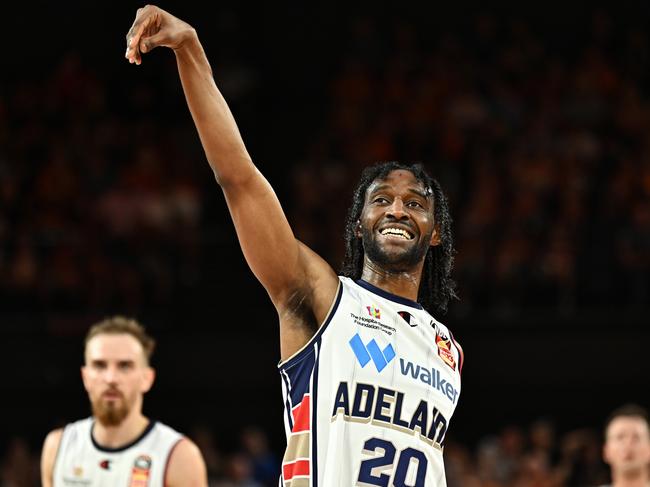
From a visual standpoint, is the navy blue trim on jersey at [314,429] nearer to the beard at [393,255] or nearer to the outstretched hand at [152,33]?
the beard at [393,255]

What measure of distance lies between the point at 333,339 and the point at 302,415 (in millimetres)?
259

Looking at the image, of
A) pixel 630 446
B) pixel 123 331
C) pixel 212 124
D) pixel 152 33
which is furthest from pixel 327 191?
pixel 152 33

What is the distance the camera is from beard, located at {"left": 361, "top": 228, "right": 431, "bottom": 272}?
390 cm

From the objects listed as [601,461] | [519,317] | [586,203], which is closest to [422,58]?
[586,203]

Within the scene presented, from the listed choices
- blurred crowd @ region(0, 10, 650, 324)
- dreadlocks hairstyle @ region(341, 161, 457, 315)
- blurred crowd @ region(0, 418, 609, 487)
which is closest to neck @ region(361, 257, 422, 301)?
dreadlocks hairstyle @ region(341, 161, 457, 315)

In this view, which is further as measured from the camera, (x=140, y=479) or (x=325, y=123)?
(x=325, y=123)

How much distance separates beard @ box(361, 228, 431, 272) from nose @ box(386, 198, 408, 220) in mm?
99

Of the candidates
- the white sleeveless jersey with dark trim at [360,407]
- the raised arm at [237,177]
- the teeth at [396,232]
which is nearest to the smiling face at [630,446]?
the white sleeveless jersey with dark trim at [360,407]

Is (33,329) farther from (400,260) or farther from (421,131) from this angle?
(400,260)

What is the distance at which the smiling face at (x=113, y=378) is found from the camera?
238 inches

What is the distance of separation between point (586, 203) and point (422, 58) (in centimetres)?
347

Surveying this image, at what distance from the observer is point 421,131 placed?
42.7 feet

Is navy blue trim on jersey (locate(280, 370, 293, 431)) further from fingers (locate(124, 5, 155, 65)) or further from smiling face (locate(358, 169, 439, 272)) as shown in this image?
fingers (locate(124, 5, 155, 65))

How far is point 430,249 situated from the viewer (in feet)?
14.8
